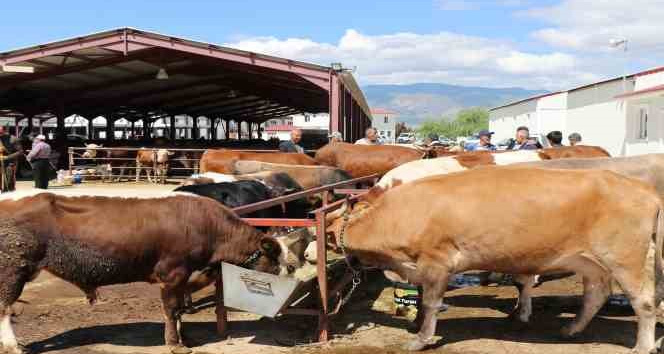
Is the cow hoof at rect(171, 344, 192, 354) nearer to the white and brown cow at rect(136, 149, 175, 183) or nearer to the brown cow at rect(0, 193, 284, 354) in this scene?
the brown cow at rect(0, 193, 284, 354)

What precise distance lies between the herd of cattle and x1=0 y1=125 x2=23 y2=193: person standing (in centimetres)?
1026

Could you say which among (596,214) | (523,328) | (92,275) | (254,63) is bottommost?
(523,328)

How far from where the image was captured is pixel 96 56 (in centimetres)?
1958

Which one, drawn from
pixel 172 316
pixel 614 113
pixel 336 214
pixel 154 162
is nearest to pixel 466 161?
pixel 336 214

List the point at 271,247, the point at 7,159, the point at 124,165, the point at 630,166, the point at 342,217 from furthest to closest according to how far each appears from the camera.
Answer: the point at 124,165 < the point at 7,159 < the point at 630,166 < the point at 342,217 < the point at 271,247

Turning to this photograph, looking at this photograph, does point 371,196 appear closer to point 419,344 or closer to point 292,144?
point 419,344

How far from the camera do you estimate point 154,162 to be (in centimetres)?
2192

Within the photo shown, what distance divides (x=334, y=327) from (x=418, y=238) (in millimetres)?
1301

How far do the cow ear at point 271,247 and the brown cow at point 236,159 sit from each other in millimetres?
5965

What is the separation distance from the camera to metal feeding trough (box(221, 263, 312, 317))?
557cm

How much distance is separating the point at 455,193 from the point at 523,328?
61.8 inches

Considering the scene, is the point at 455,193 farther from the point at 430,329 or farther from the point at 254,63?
the point at 254,63

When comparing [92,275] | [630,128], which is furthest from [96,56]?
[630,128]

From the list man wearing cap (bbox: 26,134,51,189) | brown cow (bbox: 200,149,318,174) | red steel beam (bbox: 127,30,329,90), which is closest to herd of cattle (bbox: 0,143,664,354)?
brown cow (bbox: 200,149,318,174)
